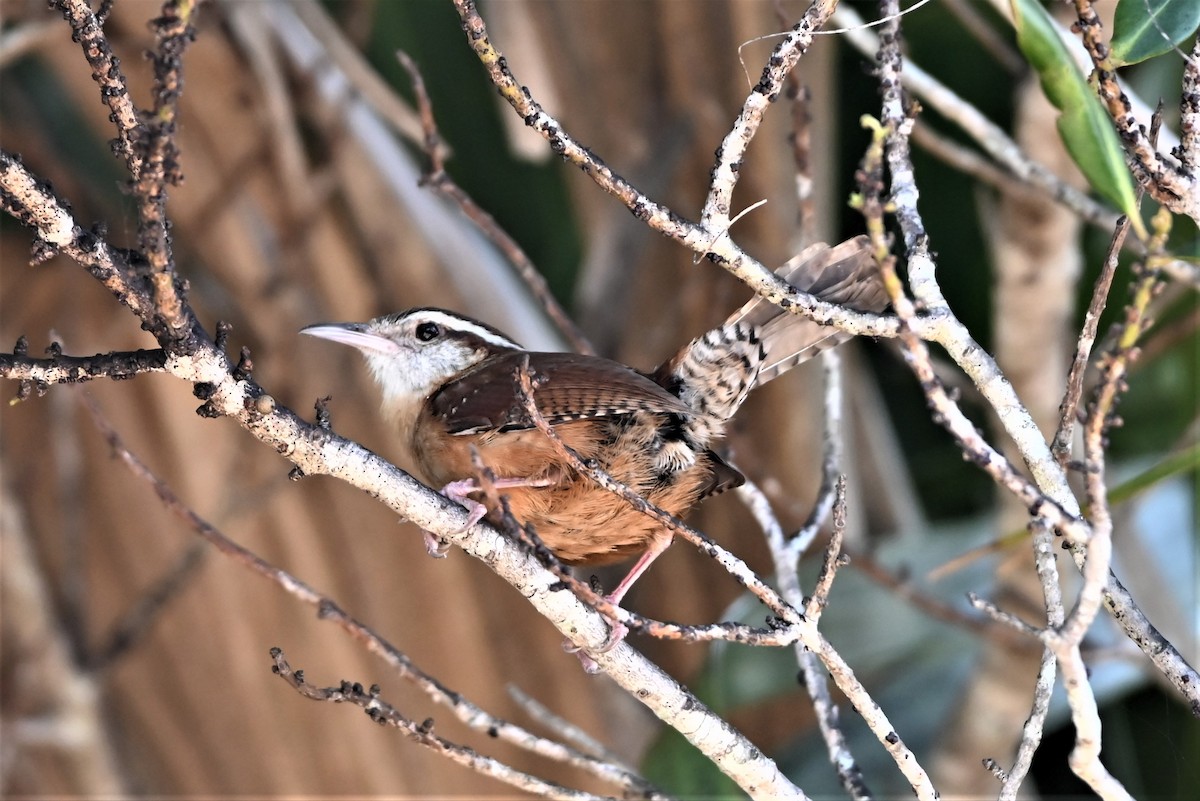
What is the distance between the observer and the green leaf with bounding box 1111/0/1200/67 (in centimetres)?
134

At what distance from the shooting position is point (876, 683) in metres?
3.39

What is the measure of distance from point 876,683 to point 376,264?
194 centimetres

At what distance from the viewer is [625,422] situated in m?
2.05

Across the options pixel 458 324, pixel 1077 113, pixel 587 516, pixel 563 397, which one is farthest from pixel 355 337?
pixel 1077 113

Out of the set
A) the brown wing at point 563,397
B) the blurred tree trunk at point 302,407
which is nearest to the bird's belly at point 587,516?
the brown wing at point 563,397

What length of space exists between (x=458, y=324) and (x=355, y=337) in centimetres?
23

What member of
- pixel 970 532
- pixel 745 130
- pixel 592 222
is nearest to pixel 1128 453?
pixel 970 532

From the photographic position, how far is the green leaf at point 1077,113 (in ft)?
3.98

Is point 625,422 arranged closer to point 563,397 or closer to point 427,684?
point 563,397

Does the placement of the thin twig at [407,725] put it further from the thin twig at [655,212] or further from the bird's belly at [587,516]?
the thin twig at [655,212]

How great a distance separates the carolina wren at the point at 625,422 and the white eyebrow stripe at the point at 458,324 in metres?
0.38

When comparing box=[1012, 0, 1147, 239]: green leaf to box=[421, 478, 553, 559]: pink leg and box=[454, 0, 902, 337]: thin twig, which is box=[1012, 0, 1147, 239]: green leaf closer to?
box=[454, 0, 902, 337]: thin twig

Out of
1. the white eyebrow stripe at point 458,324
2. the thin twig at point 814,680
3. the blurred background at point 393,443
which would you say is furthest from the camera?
the blurred background at point 393,443

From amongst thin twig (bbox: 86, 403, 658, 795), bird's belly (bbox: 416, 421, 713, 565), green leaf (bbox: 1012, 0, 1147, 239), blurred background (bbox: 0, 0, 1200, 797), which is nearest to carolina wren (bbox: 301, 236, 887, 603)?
bird's belly (bbox: 416, 421, 713, 565)
